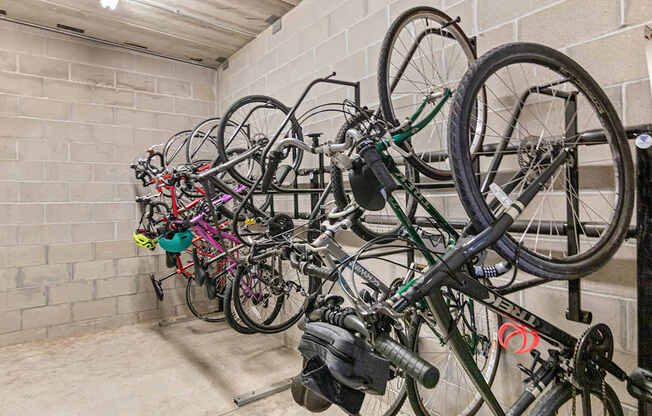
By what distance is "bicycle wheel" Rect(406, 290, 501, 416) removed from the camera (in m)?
1.48

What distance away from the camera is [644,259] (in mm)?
1008

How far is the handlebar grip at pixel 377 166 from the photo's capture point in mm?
1092

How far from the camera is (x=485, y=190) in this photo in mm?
1434

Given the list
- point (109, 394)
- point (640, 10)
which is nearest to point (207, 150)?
point (109, 394)

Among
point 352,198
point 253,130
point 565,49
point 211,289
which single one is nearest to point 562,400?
point 352,198

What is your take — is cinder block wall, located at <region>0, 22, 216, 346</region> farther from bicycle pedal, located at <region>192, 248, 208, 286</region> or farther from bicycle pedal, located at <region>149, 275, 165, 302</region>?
bicycle pedal, located at <region>192, 248, 208, 286</region>

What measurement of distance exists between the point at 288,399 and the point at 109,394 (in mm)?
1126

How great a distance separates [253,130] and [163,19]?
116 centimetres

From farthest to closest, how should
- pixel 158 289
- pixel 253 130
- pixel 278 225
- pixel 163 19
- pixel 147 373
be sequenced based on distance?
pixel 253 130 → pixel 158 289 → pixel 163 19 → pixel 147 373 → pixel 278 225

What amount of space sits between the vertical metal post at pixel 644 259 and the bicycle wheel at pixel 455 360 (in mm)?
518

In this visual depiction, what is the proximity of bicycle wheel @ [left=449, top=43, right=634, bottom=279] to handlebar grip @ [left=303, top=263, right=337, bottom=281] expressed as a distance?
2.16 feet

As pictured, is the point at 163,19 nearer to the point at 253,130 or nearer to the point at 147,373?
the point at 253,130

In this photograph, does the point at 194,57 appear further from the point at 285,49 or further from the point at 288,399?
the point at 288,399

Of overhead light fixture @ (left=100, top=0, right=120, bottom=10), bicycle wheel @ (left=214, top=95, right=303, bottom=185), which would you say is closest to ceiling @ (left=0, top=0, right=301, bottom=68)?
overhead light fixture @ (left=100, top=0, right=120, bottom=10)
